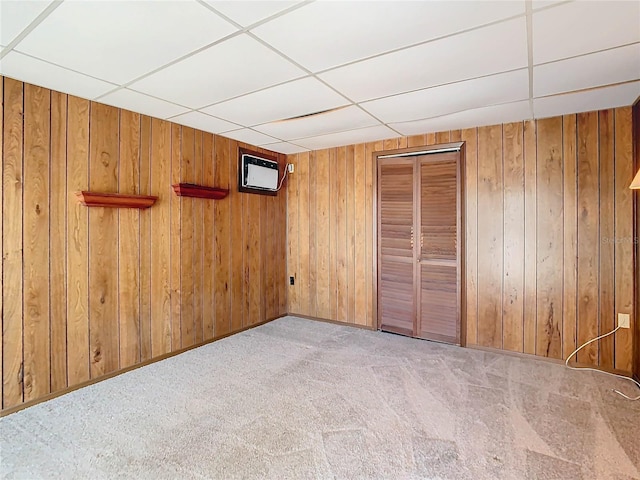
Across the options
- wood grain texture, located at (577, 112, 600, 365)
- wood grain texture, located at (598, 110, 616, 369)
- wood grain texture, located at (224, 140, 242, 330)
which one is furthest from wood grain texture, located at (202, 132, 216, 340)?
wood grain texture, located at (598, 110, 616, 369)

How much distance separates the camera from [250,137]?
3729 millimetres

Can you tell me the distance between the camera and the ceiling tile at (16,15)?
1.47 meters

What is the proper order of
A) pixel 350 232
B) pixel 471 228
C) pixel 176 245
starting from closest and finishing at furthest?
pixel 176 245 → pixel 471 228 → pixel 350 232

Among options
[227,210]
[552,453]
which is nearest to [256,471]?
[552,453]

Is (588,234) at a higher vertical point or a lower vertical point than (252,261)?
higher

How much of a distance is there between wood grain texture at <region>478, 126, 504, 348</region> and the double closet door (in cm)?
21

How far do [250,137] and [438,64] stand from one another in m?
2.26

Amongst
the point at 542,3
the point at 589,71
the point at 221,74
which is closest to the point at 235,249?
the point at 221,74

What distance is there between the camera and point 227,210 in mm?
3760

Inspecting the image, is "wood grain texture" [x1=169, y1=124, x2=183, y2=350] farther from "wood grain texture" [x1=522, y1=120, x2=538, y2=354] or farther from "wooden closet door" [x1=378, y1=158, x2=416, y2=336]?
"wood grain texture" [x1=522, y1=120, x2=538, y2=354]

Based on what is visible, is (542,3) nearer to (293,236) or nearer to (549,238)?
(549,238)

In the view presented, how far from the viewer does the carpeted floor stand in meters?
1.70

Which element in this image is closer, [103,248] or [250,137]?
[103,248]

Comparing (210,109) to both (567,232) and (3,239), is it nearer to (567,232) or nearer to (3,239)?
(3,239)
